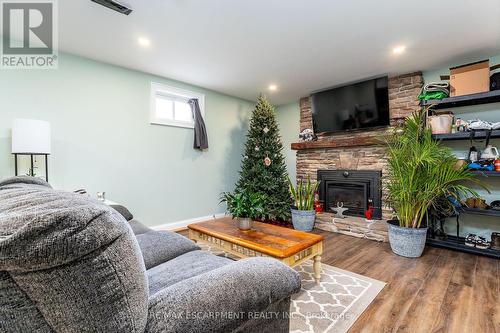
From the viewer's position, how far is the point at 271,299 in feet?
3.05

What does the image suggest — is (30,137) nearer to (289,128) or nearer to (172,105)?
(172,105)

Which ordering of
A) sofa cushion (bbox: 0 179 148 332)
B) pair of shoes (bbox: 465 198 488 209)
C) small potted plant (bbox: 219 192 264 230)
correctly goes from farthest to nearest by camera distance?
pair of shoes (bbox: 465 198 488 209) → small potted plant (bbox: 219 192 264 230) → sofa cushion (bbox: 0 179 148 332)

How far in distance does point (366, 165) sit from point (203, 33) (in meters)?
3.04

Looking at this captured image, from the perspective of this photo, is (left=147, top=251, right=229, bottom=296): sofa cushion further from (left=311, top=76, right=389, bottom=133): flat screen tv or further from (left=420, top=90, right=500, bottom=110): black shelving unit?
(left=311, top=76, right=389, bottom=133): flat screen tv

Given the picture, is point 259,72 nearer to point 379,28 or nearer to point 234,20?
point 234,20

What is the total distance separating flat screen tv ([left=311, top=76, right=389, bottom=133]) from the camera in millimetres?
3676

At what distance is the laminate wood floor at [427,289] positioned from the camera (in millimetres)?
1602

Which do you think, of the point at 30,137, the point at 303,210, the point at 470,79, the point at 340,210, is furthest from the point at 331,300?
the point at 30,137

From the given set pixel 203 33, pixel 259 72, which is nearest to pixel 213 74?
pixel 259 72

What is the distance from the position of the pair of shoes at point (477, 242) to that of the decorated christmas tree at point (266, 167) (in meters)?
2.31

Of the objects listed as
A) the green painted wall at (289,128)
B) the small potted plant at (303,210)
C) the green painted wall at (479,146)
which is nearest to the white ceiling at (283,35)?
the green painted wall at (479,146)

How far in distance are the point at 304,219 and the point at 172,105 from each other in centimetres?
286

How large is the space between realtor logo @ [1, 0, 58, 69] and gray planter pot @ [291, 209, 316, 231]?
12.2 ft

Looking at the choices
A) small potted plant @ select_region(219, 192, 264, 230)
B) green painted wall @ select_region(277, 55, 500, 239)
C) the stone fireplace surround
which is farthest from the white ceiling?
small potted plant @ select_region(219, 192, 264, 230)
